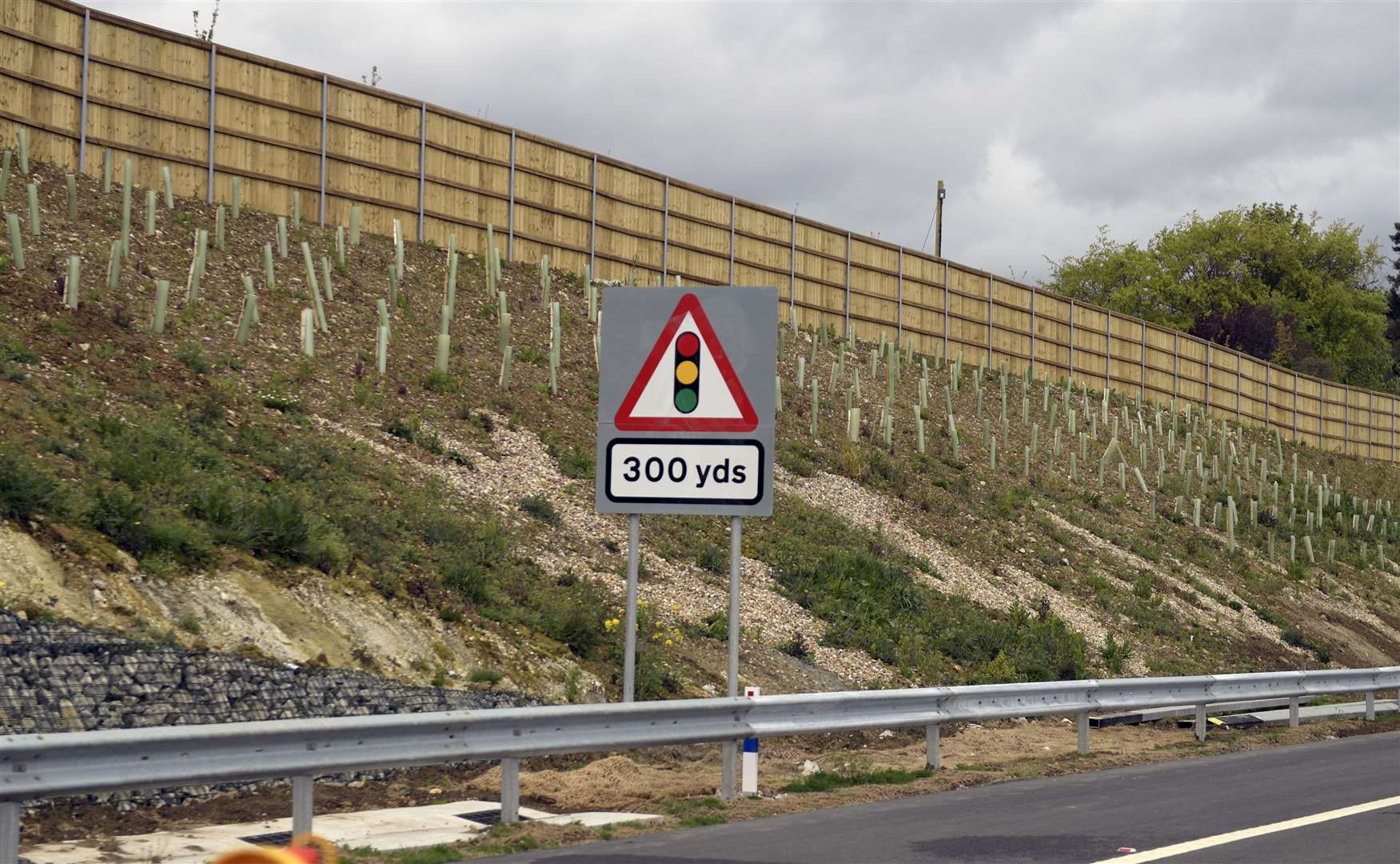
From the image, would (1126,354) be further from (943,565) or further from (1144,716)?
(1144,716)

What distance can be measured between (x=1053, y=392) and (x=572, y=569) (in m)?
27.4

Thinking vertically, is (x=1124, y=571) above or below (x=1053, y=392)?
below

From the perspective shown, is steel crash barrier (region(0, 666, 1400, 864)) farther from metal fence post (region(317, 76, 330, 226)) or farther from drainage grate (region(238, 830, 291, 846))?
metal fence post (region(317, 76, 330, 226))

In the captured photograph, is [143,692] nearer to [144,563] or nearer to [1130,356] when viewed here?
[144,563]

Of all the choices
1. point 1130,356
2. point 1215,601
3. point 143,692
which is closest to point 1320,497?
point 1130,356

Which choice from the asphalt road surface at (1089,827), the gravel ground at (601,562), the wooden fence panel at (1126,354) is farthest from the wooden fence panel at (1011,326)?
the asphalt road surface at (1089,827)

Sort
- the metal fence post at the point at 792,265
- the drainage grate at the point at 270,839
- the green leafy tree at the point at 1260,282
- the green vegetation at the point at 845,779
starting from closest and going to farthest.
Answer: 1. the drainage grate at the point at 270,839
2. the green vegetation at the point at 845,779
3. the metal fence post at the point at 792,265
4. the green leafy tree at the point at 1260,282

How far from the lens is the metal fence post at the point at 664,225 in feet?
106

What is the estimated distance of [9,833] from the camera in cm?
700

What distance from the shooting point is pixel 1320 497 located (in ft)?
148

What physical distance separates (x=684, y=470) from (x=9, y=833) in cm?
519

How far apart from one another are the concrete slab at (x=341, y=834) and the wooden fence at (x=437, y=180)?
1708 centimetres

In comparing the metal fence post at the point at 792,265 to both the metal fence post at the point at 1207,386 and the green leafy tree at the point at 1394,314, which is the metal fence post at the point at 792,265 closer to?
the metal fence post at the point at 1207,386

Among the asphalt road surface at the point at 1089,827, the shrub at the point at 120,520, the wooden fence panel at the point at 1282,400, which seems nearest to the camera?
the asphalt road surface at the point at 1089,827
